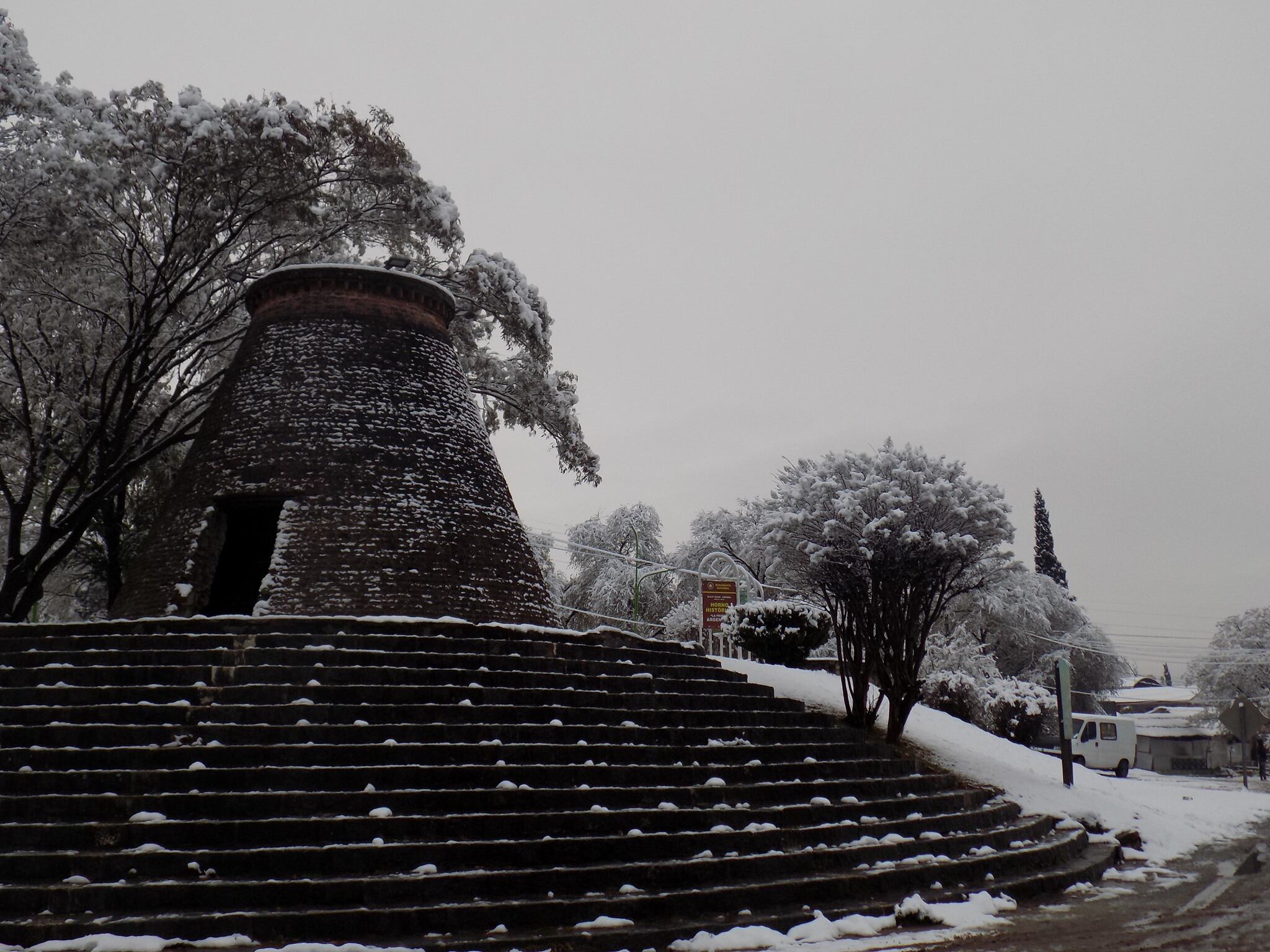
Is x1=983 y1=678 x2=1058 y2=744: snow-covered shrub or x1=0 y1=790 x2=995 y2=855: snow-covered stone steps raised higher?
x1=983 y1=678 x2=1058 y2=744: snow-covered shrub

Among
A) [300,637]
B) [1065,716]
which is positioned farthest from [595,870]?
[1065,716]

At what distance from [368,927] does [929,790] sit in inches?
258

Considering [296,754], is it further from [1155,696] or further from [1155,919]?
[1155,696]

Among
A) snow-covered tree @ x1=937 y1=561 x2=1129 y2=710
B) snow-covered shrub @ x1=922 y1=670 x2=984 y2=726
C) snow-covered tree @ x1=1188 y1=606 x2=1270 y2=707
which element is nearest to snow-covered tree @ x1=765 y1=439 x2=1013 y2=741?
snow-covered shrub @ x1=922 y1=670 x2=984 y2=726

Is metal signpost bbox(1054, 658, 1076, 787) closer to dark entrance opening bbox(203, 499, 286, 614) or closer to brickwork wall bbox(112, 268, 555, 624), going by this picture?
brickwork wall bbox(112, 268, 555, 624)

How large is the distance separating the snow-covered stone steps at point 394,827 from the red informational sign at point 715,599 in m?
10.3

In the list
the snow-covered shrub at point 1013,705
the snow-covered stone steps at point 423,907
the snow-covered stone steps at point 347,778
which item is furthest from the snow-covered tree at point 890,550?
the snow-covered shrub at point 1013,705

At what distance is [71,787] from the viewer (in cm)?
679

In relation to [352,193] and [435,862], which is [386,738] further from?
[352,193]

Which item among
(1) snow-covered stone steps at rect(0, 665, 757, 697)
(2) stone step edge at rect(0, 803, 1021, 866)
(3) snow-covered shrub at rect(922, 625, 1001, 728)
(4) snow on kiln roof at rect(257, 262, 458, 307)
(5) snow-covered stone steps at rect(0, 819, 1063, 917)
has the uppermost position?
(4) snow on kiln roof at rect(257, 262, 458, 307)

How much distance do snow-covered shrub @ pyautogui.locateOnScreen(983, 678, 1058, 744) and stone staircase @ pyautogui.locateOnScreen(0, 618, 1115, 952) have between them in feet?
41.9

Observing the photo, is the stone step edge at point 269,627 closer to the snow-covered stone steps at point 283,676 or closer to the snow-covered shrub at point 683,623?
the snow-covered stone steps at point 283,676

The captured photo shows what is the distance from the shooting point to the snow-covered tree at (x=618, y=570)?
4409cm

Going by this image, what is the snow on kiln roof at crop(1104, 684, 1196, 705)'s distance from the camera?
68625mm
